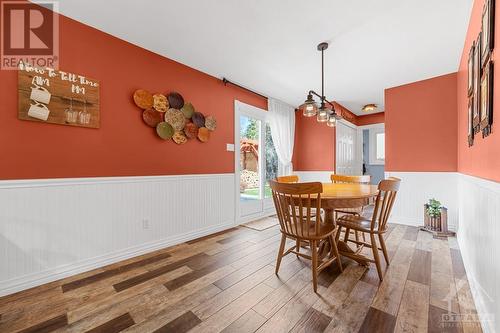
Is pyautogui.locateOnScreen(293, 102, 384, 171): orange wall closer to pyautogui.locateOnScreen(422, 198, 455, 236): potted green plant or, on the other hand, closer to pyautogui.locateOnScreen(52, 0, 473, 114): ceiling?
pyautogui.locateOnScreen(52, 0, 473, 114): ceiling

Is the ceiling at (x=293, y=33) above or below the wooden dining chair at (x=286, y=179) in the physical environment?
above

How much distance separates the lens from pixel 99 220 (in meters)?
2.21

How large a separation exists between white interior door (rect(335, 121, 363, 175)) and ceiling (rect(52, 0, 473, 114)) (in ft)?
5.95

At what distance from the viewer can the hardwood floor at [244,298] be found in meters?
1.38

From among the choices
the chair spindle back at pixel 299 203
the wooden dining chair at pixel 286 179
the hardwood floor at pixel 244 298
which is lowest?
the hardwood floor at pixel 244 298

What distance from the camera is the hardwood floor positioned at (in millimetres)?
1380

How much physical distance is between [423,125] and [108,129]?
182 inches

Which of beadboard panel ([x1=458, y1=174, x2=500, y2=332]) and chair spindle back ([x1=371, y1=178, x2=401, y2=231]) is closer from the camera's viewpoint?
beadboard panel ([x1=458, y1=174, x2=500, y2=332])

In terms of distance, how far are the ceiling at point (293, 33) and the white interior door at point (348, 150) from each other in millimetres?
1814

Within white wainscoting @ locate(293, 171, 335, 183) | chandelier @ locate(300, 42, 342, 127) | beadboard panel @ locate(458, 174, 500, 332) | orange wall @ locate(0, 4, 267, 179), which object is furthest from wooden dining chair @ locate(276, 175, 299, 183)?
white wainscoting @ locate(293, 171, 335, 183)

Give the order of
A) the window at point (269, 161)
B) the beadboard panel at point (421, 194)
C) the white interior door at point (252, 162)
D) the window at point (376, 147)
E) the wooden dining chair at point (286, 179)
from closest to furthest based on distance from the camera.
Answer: the wooden dining chair at point (286, 179) → the beadboard panel at point (421, 194) → the white interior door at point (252, 162) → the window at point (269, 161) → the window at point (376, 147)

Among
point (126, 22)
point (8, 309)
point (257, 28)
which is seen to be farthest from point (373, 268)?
point (126, 22)

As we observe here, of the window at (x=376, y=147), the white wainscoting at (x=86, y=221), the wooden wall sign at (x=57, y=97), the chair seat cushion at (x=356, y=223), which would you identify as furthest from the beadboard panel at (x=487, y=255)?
the window at (x=376, y=147)

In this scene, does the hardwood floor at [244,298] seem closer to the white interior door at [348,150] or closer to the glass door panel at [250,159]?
the glass door panel at [250,159]
